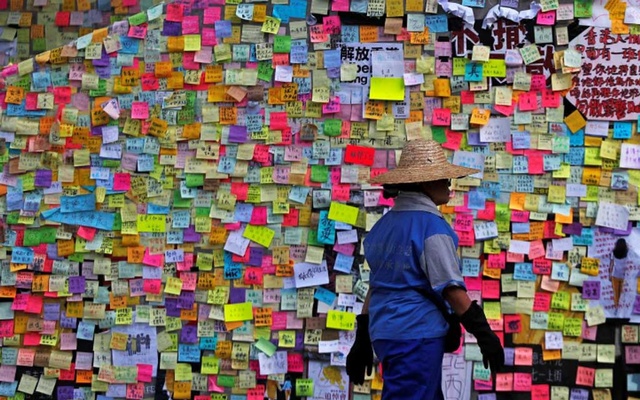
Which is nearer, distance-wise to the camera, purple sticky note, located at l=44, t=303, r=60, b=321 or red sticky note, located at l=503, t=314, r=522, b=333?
red sticky note, located at l=503, t=314, r=522, b=333

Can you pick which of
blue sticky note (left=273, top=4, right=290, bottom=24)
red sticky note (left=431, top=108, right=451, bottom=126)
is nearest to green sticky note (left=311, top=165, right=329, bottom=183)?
red sticky note (left=431, top=108, right=451, bottom=126)

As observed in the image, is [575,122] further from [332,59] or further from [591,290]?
[332,59]

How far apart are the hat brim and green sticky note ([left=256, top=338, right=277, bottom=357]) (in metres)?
1.83

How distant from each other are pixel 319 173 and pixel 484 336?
216cm

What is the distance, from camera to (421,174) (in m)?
4.75

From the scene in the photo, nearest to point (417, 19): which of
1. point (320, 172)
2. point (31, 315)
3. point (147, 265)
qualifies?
point (320, 172)

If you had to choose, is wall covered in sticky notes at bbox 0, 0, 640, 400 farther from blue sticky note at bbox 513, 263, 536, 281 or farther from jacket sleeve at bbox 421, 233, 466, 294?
jacket sleeve at bbox 421, 233, 466, 294

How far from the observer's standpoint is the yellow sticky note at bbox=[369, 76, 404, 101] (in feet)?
20.3

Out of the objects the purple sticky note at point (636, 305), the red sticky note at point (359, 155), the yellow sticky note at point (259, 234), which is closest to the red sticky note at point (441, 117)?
the red sticky note at point (359, 155)

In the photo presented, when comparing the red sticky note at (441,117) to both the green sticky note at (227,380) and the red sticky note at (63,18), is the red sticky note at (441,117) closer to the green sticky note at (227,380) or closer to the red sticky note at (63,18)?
the green sticky note at (227,380)

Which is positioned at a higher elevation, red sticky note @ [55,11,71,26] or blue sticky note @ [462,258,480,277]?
red sticky note @ [55,11,71,26]

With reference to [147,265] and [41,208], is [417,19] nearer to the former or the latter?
[147,265]

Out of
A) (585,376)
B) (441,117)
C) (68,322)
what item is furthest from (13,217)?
(585,376)

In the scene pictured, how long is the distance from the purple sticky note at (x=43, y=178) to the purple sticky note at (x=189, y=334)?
1.35 meters
